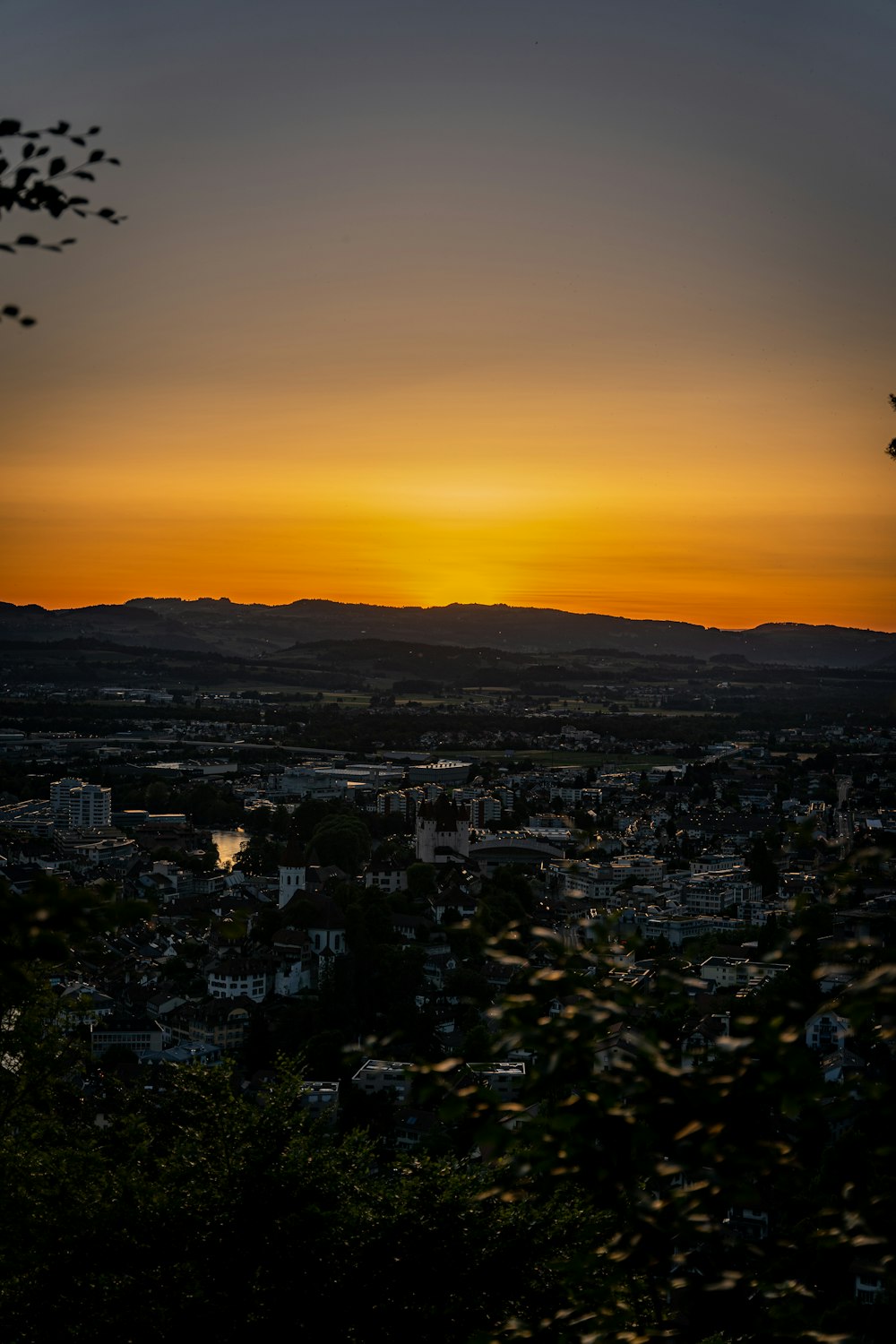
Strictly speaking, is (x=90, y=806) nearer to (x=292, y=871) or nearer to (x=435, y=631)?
(x=292, y=871)

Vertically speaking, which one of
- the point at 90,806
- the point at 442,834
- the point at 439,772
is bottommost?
the point at 90,806

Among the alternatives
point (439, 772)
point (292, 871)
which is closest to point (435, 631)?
point (439, 772)

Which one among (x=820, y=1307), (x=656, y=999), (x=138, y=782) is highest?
(x=656, y=999)

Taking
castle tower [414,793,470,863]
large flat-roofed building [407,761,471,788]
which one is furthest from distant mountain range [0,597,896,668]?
castle tower [414,793,470,863]

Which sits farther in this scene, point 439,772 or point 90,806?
point 439,772

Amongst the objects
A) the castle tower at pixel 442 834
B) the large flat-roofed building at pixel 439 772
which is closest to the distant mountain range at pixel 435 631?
the large flat-roofed building at pixel 439 772

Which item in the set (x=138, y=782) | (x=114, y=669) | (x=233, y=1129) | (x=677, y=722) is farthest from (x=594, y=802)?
(x=114, y=669)

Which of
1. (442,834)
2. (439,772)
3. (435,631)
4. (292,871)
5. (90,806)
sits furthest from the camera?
(435,631)

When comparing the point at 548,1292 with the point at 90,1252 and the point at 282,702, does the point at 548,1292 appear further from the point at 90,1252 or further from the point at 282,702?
the point at 282,702
